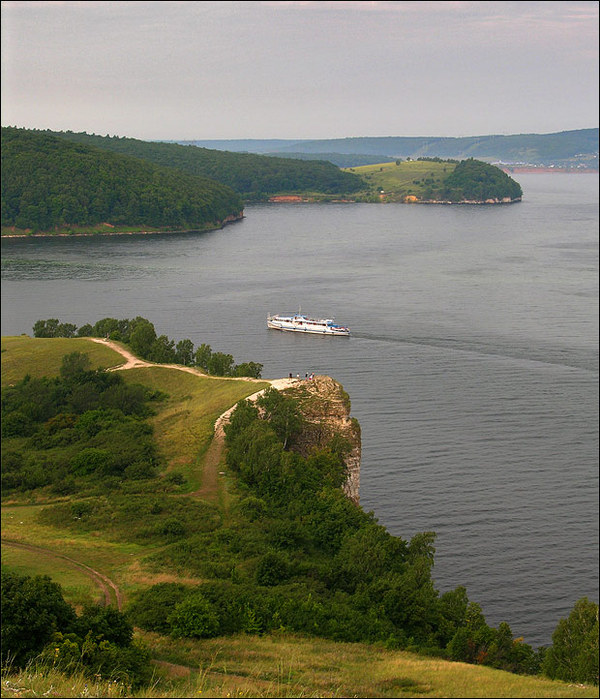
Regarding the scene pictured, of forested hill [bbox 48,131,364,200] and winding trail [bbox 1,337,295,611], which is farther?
forested hill [bbox 48,131,364,200]

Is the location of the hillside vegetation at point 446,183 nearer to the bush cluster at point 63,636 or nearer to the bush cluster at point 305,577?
the bush cluster at point 305,577

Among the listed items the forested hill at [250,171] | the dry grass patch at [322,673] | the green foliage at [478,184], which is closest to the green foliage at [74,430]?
the dry grass patch at [322,673]

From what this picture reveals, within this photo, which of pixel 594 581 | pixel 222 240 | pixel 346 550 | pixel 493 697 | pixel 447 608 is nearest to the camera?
pixel 493 697

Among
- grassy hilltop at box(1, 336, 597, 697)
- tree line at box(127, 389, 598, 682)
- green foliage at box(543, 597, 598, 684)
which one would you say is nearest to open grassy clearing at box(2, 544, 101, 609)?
grassy hilltop at box(1, 336, 597, 697)

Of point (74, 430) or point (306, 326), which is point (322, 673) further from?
point (306, 326)

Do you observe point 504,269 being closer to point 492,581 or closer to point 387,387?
point 387,387

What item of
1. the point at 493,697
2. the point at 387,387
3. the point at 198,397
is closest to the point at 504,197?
the point at 387,387

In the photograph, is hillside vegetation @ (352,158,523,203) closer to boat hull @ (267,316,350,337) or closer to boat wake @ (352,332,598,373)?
boat hull @ (267,316,350,337)
